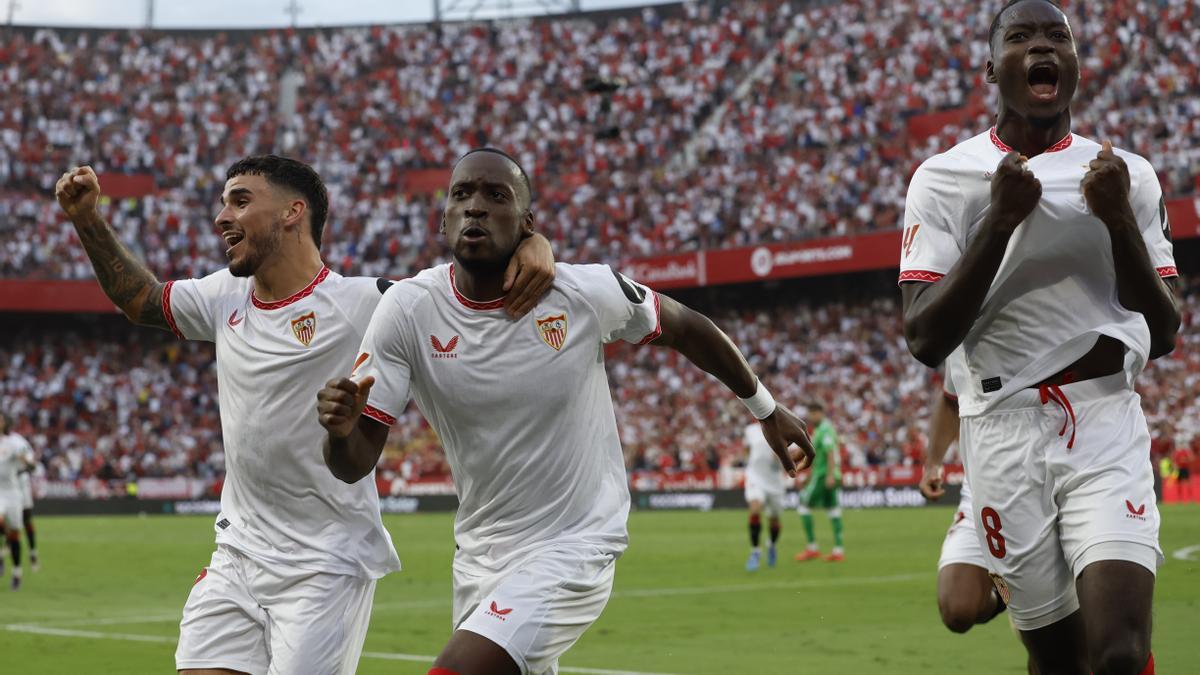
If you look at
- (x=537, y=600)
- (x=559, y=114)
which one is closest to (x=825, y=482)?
(x=537, y=600)

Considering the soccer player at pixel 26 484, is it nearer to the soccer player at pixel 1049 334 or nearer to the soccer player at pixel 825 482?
the soccer player at pixel 825 482

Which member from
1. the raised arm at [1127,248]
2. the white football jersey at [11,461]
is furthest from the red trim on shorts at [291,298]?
the white football jersey at [11,461]

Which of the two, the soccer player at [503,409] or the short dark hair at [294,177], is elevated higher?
the short dark hair at [294,177]

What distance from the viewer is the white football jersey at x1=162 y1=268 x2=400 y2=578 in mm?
5777

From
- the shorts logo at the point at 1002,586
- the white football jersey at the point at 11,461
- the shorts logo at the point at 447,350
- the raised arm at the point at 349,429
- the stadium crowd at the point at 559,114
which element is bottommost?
the white football jersey at the point at 11,461

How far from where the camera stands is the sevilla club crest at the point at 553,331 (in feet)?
16.9

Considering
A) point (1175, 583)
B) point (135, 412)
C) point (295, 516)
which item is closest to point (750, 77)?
point (135, 412)

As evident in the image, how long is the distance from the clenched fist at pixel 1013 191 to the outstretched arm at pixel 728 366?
1170 millimetres

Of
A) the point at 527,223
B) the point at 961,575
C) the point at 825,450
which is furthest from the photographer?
the point at 825,450

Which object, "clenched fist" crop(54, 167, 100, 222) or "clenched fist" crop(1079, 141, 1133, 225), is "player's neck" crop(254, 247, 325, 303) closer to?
"clenched fist" crop(54, 167, 100, 222)

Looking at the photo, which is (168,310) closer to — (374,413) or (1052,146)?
(374,413)

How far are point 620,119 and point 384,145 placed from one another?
823 cm

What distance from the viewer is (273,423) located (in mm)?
5824

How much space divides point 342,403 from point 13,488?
51.9 feet
